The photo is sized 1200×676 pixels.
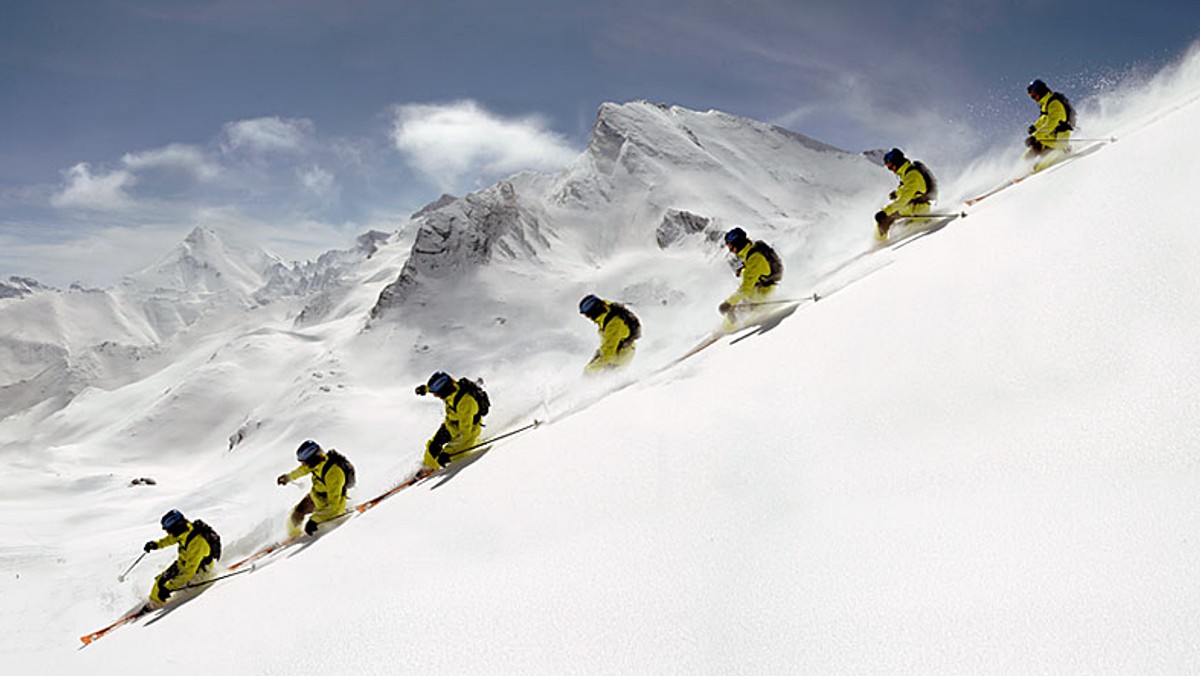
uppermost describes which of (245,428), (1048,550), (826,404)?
(245,428)

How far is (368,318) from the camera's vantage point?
7562 cm

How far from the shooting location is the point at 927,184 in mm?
12578

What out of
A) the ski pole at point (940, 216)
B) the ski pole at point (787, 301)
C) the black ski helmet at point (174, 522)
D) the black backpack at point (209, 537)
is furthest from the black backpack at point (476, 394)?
the ski pole at point (940, 216)

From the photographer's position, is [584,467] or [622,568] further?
[584,467]

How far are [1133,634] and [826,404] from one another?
3521 mm

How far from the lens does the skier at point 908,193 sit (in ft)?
41.3

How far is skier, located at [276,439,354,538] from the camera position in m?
10.7

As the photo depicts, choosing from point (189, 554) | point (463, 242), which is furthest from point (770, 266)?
point (463, 242)

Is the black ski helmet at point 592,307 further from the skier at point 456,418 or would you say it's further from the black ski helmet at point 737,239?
the skier at point 456,418

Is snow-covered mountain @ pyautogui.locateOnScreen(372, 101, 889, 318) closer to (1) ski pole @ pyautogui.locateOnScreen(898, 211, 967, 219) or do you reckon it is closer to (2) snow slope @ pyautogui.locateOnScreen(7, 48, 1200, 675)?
(1) ski pole @ pyautogui.locateOnScreen(898, 211, 967, 219)

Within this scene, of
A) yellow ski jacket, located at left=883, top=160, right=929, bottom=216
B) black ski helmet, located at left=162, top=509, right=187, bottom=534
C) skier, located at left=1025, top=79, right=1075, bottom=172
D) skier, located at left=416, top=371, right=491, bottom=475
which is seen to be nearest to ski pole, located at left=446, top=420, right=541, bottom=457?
skier, located at left=416, top=371, right=491, bottom=475

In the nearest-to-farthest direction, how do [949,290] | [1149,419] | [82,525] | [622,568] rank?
[1149,419] → [622,568] → [949,290] → [82,525]

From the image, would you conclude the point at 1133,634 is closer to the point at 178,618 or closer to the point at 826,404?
the point at 826,404

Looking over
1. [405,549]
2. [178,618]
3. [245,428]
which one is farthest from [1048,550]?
[245,428]
